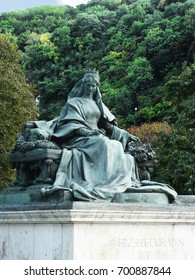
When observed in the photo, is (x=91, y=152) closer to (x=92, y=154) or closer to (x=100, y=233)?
(x=92, y=154)

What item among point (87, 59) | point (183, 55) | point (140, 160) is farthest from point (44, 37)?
point (140, 160)

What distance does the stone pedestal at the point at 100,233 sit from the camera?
33.3 feet

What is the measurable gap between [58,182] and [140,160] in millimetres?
1758

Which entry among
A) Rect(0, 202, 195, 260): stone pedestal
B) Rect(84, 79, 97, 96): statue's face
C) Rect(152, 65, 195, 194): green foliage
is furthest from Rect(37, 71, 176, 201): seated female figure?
Rect(152, 65, 195, 194): green foliage

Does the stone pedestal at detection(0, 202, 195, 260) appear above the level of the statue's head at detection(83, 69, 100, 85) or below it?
below

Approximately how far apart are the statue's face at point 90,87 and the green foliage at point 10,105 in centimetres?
1206

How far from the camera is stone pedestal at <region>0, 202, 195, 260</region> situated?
33.3 feet

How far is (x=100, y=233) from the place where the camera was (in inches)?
408

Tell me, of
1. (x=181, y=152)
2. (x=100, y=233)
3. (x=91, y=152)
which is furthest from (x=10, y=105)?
(x=100, y=233)

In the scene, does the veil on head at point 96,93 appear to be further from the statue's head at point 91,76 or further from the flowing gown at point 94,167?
the flowing gown at point 94,167

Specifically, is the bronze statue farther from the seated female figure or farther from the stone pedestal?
the stone pedestal

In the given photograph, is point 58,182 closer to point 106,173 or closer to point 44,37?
point 106,173

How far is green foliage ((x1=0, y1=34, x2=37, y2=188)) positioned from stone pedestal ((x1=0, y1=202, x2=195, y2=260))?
1306 cm

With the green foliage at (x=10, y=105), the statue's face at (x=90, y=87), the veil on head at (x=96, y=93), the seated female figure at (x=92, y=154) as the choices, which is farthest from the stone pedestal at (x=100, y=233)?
the green foliage at (x=10, y=105)
